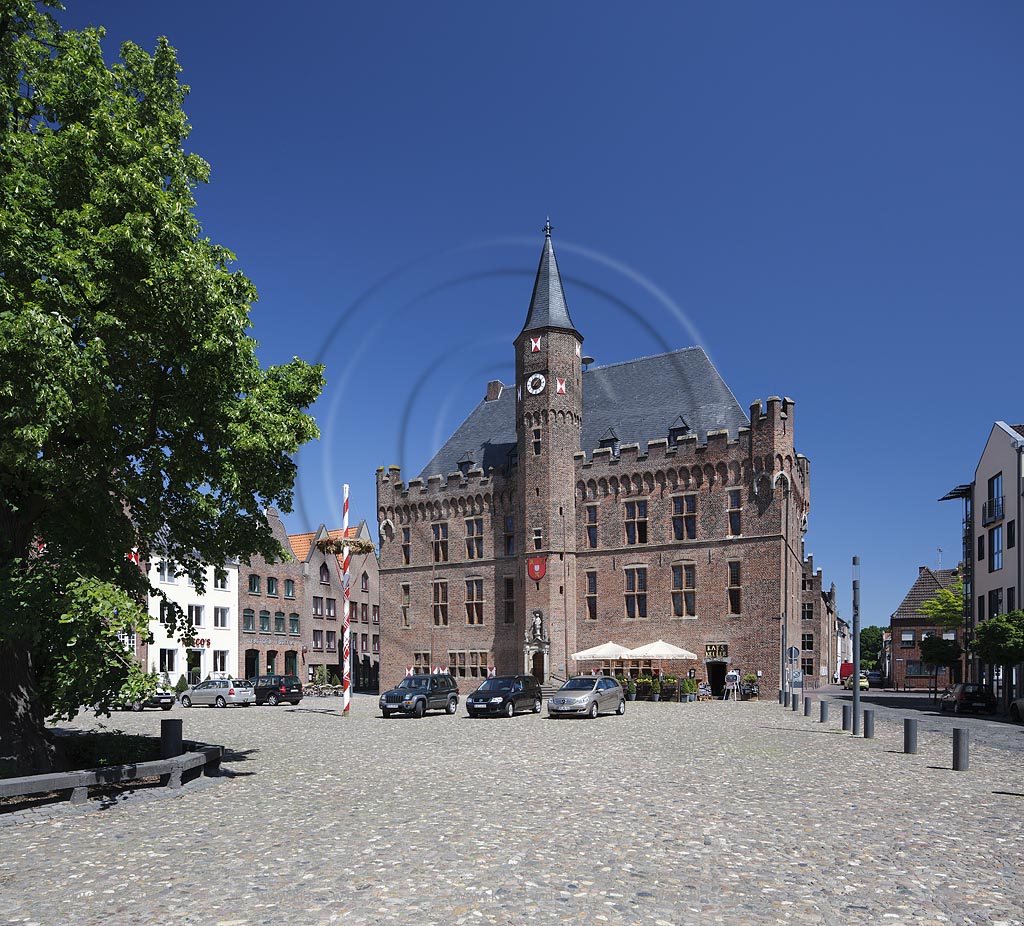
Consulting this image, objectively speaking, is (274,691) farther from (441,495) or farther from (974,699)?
(974,699)

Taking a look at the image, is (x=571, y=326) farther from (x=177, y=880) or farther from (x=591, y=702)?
(x=177, y=880)

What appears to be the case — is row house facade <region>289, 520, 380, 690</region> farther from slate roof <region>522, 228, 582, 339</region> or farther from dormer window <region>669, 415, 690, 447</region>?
dormer window <region>669, 415, 690, 447</region>

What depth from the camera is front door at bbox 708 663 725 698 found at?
4938 cm

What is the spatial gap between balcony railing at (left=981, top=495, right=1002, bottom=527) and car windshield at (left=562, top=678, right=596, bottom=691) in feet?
85.1

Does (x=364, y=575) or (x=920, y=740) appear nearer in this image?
(x=920, y=740)

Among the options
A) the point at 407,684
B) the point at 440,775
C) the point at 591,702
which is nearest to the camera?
the point at 440,775

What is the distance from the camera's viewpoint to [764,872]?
9414 mm

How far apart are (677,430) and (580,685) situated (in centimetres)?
2272

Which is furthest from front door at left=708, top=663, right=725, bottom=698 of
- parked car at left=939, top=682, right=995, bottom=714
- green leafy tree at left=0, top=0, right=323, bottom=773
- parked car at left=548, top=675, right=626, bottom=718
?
green leafy tree at left=0, top=0, right=323, bottom=773

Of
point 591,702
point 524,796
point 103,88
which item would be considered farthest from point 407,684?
point 103,88


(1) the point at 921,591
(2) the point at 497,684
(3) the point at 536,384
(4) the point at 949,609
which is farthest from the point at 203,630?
(1) the point at 921,591

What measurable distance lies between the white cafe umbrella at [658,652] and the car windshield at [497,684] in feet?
42.2

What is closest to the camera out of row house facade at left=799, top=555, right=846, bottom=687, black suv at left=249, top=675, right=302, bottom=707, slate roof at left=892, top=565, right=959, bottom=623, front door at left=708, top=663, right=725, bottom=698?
black suv at left=249, top=675, right=302, bottom=707

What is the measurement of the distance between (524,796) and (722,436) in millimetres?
38102
